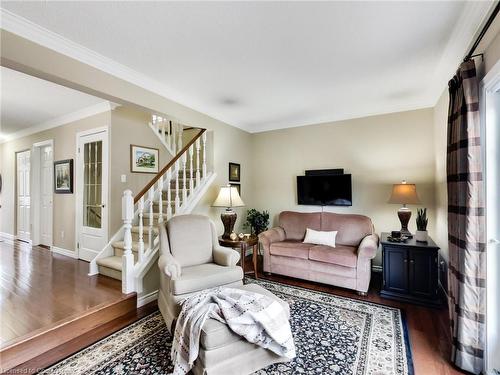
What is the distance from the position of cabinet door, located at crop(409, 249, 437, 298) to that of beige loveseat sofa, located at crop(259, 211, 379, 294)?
427 millimetres

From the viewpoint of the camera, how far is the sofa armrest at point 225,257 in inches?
106

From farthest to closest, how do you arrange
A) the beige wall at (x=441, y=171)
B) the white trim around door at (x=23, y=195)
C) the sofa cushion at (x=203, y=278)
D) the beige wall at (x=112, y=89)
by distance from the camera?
the white trim around door at (x=23, y=195), the beige wall at (x=441, y=171), the sofa cushion at (x=203, y=278), the beige wall at (x=112, y=89)

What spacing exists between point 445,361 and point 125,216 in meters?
3.17

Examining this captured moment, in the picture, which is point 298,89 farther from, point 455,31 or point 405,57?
point 455,31

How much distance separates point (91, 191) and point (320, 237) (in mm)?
3710

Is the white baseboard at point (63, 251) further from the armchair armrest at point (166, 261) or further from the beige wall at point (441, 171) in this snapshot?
the beige wall at point (441, 171)

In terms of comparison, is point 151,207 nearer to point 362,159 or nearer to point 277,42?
point 277,42

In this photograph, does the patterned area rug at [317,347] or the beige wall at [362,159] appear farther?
the beige wall at [362,159]

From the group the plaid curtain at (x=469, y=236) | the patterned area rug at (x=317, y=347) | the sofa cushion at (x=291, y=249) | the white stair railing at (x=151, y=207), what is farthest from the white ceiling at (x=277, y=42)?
the patterned area rug at (x=317, y=347)

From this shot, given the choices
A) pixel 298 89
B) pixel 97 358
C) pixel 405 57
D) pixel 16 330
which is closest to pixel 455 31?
pixel 405 57

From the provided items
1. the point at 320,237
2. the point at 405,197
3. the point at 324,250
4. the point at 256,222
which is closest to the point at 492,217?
the point at 405,197

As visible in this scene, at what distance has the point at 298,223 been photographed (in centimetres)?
404

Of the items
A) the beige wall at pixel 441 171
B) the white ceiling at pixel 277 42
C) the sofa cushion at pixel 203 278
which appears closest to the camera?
the white ceiling at pixel 277 42

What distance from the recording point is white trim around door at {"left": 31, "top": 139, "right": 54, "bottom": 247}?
4.88 m
